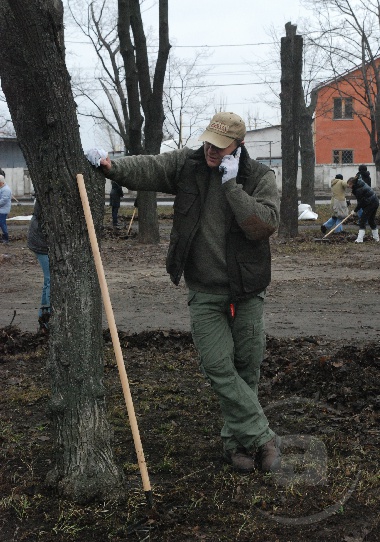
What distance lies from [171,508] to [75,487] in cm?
53

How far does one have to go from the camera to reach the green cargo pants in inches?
196

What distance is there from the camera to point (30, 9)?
4395 millimetres

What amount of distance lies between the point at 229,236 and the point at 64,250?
0.97 meters

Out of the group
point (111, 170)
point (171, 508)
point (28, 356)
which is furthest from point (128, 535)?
point (28, 356)

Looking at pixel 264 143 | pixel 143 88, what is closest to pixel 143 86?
pixel 143 88

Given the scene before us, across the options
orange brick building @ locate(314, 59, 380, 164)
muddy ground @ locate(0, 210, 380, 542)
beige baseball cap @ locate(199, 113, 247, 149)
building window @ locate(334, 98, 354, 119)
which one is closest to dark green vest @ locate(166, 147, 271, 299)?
beige baseball cap @ locate(199, 113, 247, 149)

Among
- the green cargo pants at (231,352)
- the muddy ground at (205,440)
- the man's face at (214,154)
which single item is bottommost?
the muddy ground at (205,440)

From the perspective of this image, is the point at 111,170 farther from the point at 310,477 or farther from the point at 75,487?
the point at 310,477

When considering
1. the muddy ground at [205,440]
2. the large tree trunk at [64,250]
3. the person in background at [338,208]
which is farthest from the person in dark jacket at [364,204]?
the large tree trunk at [64,250]

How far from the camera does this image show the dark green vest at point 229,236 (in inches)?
194

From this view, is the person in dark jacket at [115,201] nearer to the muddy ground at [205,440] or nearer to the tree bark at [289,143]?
the tree bark at [289,143]

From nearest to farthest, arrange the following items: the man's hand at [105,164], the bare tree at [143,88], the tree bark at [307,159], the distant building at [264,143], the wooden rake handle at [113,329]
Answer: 1. the wooden rake handle at [113,329]
2. the man's hand at [105,164]
3. the bare tree at [143,88]
4. the tree bark at [307,159]
5. the distant building at [264,143]

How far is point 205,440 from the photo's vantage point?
A: 18.2ft

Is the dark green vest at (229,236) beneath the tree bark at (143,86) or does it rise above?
beneath
